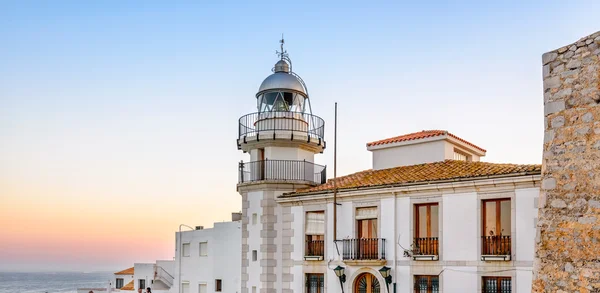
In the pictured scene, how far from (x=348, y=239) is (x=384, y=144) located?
403 cm

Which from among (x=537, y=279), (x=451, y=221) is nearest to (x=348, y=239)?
(x=451, y=221)

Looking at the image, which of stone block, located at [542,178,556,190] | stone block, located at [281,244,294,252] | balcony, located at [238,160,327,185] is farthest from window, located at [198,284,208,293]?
stone block, located at [542,178,556,190]

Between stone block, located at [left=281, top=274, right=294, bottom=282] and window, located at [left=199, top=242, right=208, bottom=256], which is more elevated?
window, located at [left=199, top=242, right=208, bottom=256]

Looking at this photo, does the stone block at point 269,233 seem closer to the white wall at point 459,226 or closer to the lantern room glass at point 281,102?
the lantern room glass at point 281,102

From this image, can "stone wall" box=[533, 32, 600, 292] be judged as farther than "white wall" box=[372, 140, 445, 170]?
No

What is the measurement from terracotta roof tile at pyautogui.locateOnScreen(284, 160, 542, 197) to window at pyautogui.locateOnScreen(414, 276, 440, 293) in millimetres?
2645

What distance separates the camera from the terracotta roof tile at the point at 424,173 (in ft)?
54.5

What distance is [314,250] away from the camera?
66.8 feet

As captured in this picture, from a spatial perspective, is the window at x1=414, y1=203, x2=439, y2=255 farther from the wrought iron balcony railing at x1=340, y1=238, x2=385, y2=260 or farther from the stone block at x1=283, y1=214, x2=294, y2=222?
the stone block at x1=283, y1=214, x2=294, y2=222

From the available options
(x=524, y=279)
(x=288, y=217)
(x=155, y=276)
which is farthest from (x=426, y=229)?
(x=155, y=276)

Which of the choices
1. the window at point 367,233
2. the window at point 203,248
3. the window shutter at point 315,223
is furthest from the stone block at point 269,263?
the window at point 203,248

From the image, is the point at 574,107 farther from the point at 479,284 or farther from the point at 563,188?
the point at 479,284

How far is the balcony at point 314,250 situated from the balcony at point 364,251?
913 mm

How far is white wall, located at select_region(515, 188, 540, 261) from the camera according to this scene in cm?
1553
